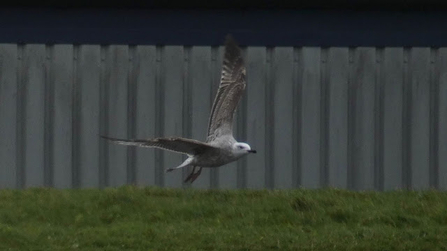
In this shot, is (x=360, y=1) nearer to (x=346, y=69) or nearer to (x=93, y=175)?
(x=346, y=69)

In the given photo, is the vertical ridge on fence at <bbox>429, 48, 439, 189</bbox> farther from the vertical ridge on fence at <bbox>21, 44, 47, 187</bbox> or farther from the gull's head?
the vertical ridge on fence at <bbox>21, 44, 47, 187</bbox>

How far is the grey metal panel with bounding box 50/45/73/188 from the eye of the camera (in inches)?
601

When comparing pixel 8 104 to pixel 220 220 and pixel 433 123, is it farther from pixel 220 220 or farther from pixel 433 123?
pixel 433 123

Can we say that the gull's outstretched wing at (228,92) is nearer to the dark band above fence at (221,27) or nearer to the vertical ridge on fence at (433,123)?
the dark band above fence at (221,27)

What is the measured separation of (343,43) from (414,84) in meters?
0.84

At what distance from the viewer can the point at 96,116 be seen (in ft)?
50.2

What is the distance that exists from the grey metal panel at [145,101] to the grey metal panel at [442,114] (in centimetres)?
291

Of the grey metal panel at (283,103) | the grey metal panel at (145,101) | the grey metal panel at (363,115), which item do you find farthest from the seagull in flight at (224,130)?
the grey metal panel at (363,115)

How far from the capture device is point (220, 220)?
1268 cm

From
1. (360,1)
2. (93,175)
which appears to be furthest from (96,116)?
(360,1)

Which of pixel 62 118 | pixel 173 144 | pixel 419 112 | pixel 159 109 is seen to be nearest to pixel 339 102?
pixel 419 112

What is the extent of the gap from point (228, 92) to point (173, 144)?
1.57m

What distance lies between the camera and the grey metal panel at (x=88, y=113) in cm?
1528

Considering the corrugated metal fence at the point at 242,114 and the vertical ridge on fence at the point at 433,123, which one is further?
the vertical ridge on fence at the point at 433,123
